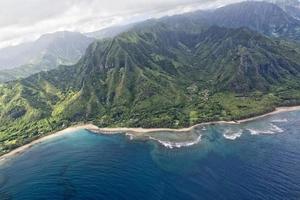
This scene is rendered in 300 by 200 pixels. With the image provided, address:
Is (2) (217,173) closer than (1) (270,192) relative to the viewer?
No

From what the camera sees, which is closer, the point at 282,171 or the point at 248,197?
the point at 248,197

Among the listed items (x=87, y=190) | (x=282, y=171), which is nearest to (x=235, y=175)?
(x=282, y=171)

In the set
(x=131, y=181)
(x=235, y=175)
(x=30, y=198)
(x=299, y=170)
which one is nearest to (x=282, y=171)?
(x=299, y=170)

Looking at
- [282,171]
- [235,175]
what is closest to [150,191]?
[235,175]

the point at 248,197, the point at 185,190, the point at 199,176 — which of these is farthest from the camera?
the point at 199,176

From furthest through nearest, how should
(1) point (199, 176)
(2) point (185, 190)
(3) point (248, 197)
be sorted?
(1) point (199, 176), (2) point (185, 190), (3) point (248, 197)

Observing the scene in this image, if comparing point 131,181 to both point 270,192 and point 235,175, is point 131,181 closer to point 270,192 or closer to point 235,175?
point 235,175

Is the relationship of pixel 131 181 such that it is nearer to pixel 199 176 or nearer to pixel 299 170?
pixel 199 176

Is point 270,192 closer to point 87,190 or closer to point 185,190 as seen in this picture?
point 185,190
